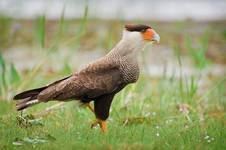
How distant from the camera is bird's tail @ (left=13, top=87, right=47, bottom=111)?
6.13 m

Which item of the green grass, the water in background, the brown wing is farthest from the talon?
the water in background

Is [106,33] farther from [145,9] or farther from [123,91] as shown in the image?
[123,91]

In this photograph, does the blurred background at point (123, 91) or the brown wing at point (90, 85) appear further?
the brown wing at point (90, 85)

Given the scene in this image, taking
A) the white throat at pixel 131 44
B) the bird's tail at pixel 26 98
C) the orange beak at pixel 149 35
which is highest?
the orange beak at pixel 149 35

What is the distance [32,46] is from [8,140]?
6.96 m

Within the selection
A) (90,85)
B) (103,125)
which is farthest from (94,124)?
(90,85)

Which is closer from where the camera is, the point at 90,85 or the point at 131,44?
the point at 90,85

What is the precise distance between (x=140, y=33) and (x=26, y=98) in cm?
120

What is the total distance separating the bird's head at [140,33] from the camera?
632cm

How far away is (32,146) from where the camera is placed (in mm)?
5527

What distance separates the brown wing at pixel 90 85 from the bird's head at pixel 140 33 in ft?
1.09

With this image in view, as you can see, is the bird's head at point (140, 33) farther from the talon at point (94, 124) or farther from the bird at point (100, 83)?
the talon at point (94, 124)

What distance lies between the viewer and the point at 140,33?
20.8 feet

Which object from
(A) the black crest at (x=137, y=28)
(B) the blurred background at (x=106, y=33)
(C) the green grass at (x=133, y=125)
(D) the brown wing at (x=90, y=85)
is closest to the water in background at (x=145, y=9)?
(B) the blurred background at (x=106, y=33)
